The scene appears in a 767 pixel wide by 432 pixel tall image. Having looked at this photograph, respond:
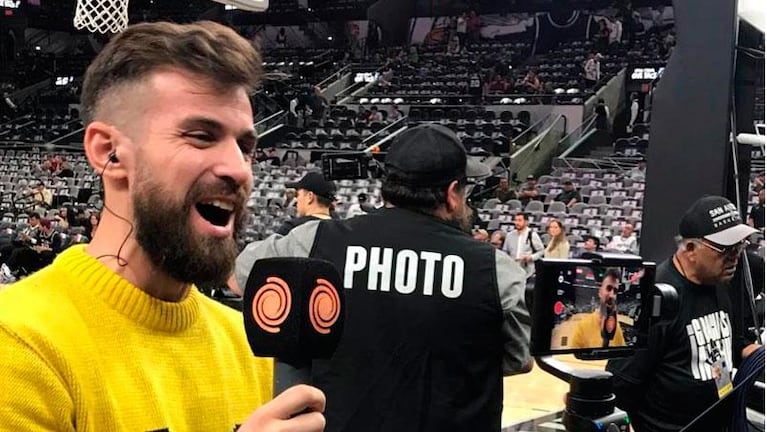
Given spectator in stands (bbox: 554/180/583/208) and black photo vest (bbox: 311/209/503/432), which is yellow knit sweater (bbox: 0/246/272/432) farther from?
spectator in stands (bbox: 554/180/583/208)

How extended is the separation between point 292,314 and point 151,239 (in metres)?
0.23

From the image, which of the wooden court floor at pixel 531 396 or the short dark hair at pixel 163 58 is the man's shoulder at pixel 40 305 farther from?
the wooden court floor at pixel 531 396

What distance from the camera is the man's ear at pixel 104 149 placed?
1.05 metres

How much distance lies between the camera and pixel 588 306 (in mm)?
1651

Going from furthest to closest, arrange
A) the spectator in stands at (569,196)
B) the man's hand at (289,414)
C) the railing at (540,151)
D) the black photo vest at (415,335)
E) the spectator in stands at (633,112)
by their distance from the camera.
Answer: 1. the spectator in stands at (633,112)
2. the railing at (540,151)
3. the spectator in stands at (569,196)
4. the black photo vest at (415,335)
5. the man's hand at (289,414)

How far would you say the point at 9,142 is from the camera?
2047 cm

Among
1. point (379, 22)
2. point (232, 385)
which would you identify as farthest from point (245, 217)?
point (379, 22)

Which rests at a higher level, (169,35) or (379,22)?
(379,22)

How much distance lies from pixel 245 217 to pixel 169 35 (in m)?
0.24

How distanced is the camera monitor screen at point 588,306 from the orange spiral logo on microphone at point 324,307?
2.26 feet

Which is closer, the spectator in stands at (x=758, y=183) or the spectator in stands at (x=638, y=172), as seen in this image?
the spectator in stands at (x=758, y=183)

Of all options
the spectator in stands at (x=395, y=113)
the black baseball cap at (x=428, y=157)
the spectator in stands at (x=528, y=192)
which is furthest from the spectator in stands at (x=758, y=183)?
the black baseball cap at (x=428, y=157)

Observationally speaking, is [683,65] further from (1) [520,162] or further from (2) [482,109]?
(2) [482,109]

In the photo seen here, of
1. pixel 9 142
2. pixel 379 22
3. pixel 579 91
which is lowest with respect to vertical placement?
pixel 9 142
